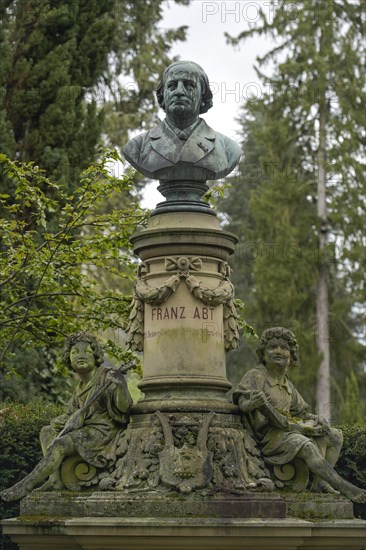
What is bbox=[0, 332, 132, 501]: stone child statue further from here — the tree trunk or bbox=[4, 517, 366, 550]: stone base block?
the tree trunk

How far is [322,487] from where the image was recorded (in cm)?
870

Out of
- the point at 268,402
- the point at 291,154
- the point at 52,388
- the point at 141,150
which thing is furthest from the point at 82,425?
the point at 291,154

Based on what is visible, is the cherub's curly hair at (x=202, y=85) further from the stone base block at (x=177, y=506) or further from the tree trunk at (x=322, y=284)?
the tree trunk at (x=322, y=284)

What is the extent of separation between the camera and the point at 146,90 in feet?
84.0

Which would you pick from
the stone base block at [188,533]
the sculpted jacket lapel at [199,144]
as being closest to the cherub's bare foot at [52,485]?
the stone base block at [188,533]

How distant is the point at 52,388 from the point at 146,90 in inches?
400

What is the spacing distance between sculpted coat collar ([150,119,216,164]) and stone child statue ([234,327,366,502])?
1752 millimetres

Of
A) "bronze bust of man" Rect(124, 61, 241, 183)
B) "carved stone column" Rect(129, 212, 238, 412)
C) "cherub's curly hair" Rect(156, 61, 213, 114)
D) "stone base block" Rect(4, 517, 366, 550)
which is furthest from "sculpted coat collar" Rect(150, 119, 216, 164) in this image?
"stone base block" Rect(4, 517, 366, 550)

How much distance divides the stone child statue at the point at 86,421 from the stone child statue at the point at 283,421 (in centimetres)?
108

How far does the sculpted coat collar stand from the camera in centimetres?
961

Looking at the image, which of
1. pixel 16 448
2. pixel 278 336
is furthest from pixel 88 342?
pixel 16 448

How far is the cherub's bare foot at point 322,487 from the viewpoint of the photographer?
8.67m

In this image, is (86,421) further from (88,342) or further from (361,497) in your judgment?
(361,497)

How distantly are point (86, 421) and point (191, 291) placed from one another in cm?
143
